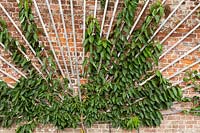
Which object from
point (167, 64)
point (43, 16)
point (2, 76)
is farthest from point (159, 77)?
point (2, 76)

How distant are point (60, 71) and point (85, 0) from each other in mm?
825

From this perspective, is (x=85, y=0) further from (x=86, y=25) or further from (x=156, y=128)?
(x=156, y=128)

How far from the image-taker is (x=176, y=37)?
3.25 metres

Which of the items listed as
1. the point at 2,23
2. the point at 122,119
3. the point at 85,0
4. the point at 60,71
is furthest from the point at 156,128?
the point at 2,23

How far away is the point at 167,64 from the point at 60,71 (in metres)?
1.21

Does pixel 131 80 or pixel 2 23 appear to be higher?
pixel 2 23

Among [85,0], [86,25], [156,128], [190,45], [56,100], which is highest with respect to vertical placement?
[85,0]

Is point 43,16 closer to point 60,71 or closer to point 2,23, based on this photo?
point 2,23

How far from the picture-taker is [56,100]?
318 centimetres

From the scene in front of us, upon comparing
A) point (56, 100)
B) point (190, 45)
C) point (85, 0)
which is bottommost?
point (56, 100)

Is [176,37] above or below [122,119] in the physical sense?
above

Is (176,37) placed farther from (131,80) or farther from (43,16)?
(43,16)

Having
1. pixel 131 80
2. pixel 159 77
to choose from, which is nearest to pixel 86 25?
pixel 131 80

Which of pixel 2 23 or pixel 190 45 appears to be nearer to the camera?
pixel 2 23
